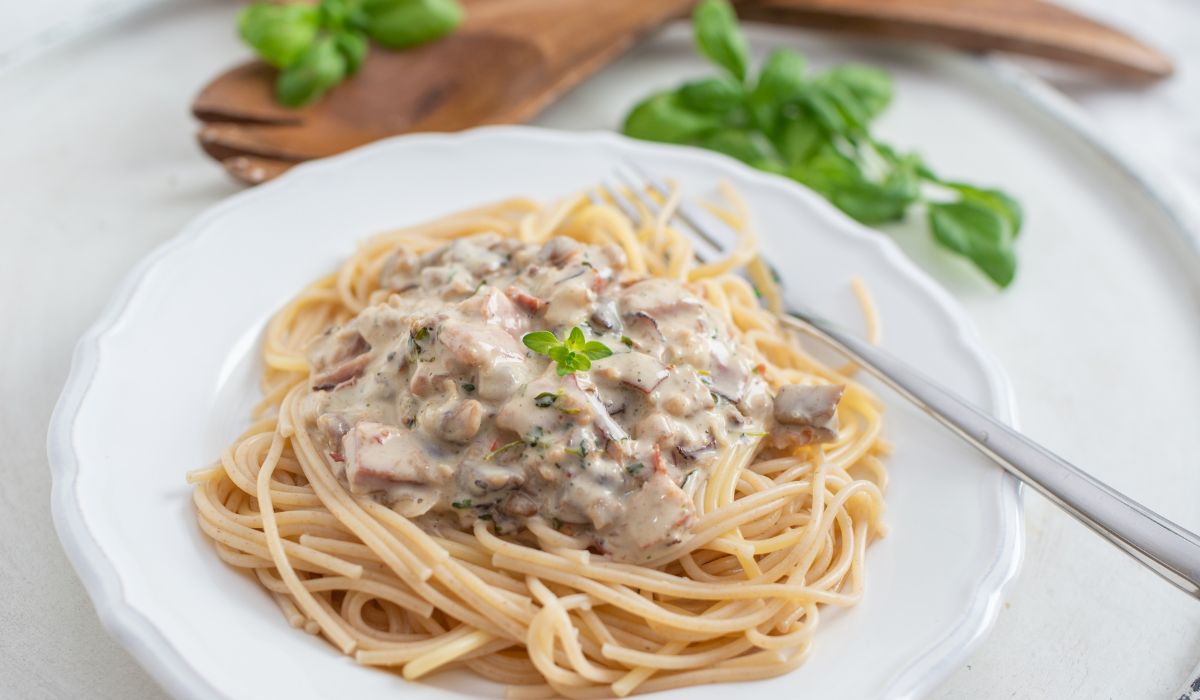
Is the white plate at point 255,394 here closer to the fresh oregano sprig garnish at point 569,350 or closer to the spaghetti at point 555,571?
the spaghetti at point 555,571

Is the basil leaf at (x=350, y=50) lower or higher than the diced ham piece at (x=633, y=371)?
lower

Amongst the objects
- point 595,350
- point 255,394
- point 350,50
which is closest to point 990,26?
point 350,50

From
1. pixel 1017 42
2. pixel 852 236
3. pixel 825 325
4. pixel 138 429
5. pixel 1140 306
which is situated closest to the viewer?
pixel 138 429

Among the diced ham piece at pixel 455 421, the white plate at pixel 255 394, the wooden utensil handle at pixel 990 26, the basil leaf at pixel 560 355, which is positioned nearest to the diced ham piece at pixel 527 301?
the basil leaf at pixel 560 355

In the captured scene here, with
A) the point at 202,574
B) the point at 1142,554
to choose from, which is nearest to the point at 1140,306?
the point at 1142,554

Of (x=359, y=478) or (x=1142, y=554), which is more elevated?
(x=1142, y=554)

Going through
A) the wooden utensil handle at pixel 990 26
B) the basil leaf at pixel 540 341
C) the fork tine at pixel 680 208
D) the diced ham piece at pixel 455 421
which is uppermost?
the wooden utensil handle at pixel 990 26

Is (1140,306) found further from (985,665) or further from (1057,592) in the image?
(985,665)

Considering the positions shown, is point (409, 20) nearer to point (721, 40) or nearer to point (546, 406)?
point (721, 40)
